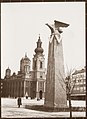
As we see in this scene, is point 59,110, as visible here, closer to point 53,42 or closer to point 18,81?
point 18,81

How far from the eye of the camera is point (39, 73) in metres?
2.04

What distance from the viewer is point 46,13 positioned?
2076 mm

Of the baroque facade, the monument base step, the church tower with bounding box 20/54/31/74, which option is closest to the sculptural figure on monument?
the baroque facade

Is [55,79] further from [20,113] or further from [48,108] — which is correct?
[20,113]

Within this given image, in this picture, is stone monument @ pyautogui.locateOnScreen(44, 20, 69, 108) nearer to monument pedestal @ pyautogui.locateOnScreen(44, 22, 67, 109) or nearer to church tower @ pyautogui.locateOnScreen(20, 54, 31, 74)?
monument pedestal @ pyautogui.locateOnScreen(44, 22, 67, 109)

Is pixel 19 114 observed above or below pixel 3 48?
below

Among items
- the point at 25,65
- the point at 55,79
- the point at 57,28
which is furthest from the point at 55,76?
the point at 57,28

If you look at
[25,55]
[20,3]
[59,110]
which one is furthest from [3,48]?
[59,110]

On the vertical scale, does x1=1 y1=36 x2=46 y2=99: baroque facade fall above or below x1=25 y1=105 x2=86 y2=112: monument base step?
above

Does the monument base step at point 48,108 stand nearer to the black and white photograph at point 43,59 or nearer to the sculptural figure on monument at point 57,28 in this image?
the black and white photograph at point 43,59

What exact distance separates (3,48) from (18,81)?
0.96 feet

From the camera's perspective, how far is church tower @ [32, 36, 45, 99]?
2.03 metres

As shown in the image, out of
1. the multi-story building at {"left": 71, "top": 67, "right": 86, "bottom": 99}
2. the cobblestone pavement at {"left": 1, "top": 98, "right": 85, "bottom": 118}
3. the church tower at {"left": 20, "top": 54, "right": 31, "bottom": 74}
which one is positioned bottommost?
the cobblestone pavement at {"left": 1, "top": 98, "right": 85, "bottom": 118}

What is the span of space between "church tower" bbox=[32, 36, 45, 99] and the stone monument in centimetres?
4
